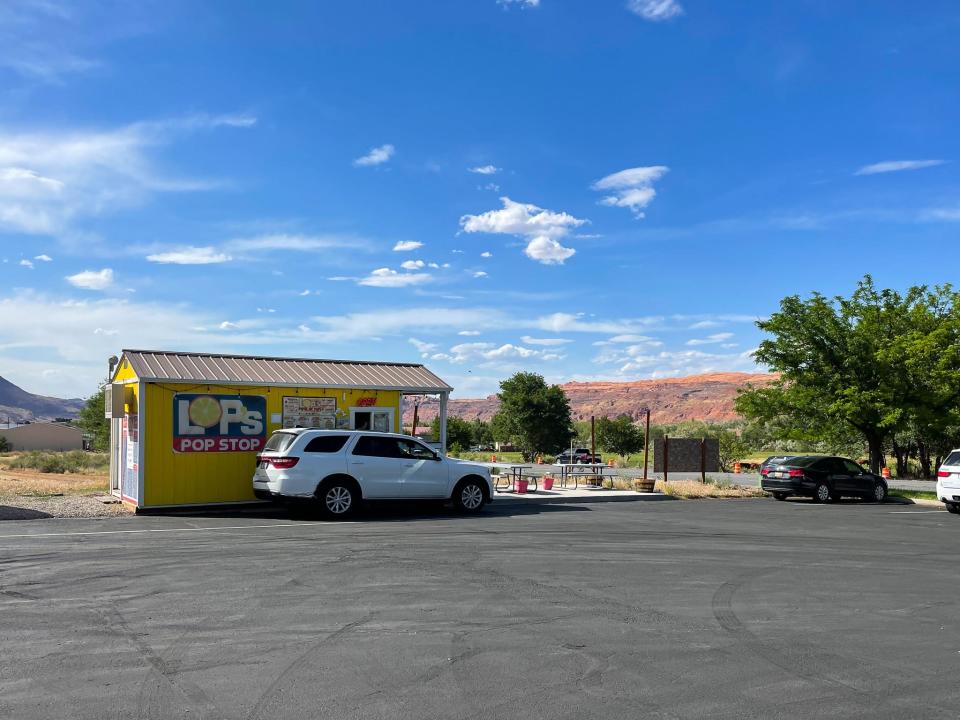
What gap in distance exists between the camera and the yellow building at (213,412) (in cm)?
1752

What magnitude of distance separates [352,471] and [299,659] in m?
10.2

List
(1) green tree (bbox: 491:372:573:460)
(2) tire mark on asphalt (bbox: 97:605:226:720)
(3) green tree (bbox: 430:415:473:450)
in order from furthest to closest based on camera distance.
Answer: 1. (3) green tree (bbox: 430:415:473:450)
2. (1) green tree (bbox: 491:372:573:460)
3. (2) tire mark on asphalt (bbox: 97:605:226:720)

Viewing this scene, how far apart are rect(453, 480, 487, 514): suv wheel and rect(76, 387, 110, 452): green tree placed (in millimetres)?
48847

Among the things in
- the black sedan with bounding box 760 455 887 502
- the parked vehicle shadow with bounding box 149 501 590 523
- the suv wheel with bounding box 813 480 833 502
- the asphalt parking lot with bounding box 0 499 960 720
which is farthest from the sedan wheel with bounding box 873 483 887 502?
the asphalt parking lot with bounding box 0 499 960 720

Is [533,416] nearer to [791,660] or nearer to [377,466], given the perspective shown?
[377,466]

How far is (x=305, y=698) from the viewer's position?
215 inches

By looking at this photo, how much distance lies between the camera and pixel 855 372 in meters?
26.8

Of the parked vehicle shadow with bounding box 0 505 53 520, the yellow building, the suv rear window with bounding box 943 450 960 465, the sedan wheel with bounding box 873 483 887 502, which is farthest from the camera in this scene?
the sedan wheel with bounding box 873 483 887 502

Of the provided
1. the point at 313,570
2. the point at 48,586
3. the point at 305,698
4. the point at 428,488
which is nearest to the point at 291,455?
the point at 428,488

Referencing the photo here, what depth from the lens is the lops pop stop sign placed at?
1786 centimetres

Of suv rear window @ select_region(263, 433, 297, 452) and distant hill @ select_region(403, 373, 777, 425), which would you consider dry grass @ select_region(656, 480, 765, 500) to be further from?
distant hill @ select_region(403, 373, 777, 425)

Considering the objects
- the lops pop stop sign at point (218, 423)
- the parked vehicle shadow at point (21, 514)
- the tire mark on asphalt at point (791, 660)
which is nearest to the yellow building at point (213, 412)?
the lops pop stop sign at point (218, 423)

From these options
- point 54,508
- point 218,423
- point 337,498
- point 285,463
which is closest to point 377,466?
point 337,498

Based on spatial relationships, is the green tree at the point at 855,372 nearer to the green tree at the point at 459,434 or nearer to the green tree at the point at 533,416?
the green tree at the point at 533,416
